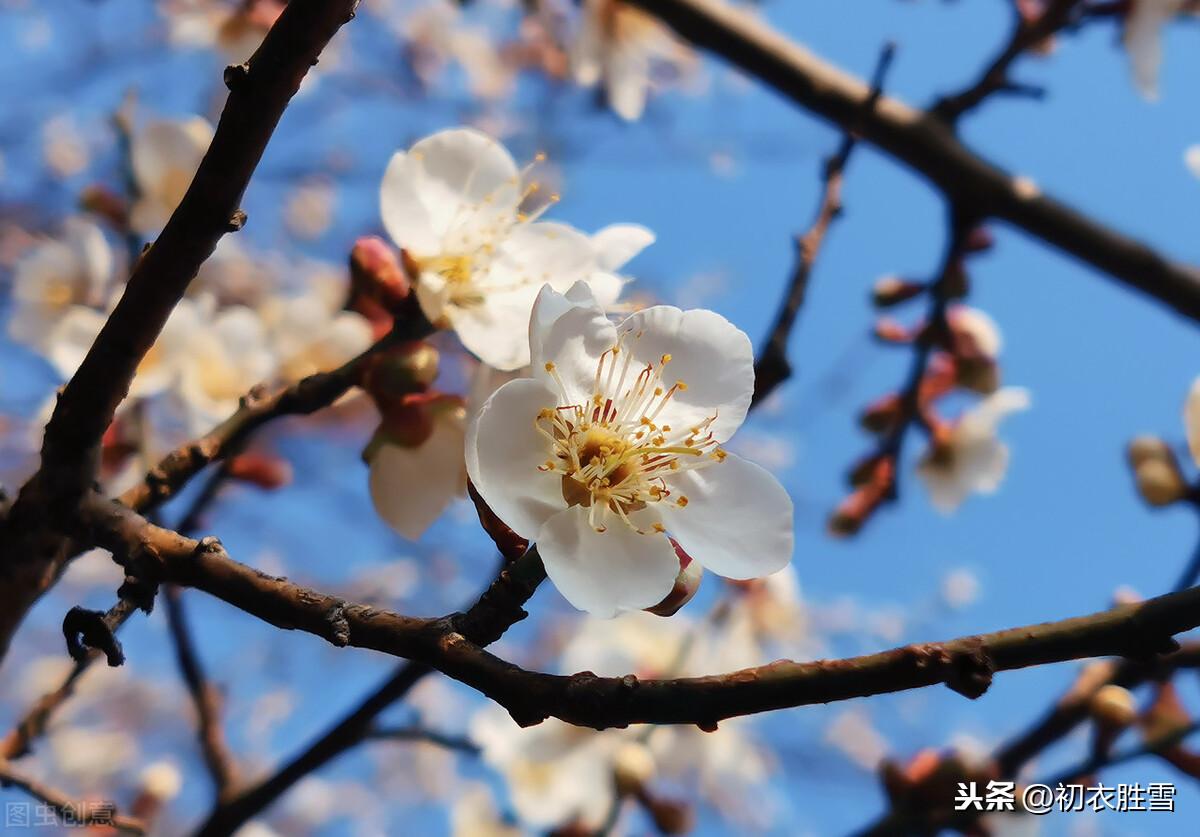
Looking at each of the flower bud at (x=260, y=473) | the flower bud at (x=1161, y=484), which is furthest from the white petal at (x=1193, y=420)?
the flower bud at (x=260, y=473)

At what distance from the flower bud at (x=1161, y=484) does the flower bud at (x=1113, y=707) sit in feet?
Answer: 0.77

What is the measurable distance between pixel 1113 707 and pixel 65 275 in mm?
1461

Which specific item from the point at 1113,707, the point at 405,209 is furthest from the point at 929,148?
the point at 405,209

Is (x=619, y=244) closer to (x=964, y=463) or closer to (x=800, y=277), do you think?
(x=800, y=277)

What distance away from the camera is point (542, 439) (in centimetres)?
70

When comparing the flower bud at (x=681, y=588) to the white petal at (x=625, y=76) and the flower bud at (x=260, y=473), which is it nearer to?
the flower bud at (x=260, y=473)

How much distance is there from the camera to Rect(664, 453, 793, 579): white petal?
69 centimetres

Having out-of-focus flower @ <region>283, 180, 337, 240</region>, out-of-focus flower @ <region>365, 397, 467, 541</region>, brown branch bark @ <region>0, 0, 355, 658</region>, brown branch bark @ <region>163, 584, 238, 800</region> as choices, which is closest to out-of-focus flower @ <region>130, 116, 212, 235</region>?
brown branch bark @ <region>163, 584, 238, 800</region>

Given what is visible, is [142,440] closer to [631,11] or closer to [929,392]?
[929,392]

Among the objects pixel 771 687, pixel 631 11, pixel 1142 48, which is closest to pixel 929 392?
Answer: pixel 1142 48

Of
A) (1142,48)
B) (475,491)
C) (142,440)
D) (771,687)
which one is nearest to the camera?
(771,687)

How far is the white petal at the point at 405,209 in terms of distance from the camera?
A: 96 centimetres

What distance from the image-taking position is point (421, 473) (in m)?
0.95

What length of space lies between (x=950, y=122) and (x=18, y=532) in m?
1.53
